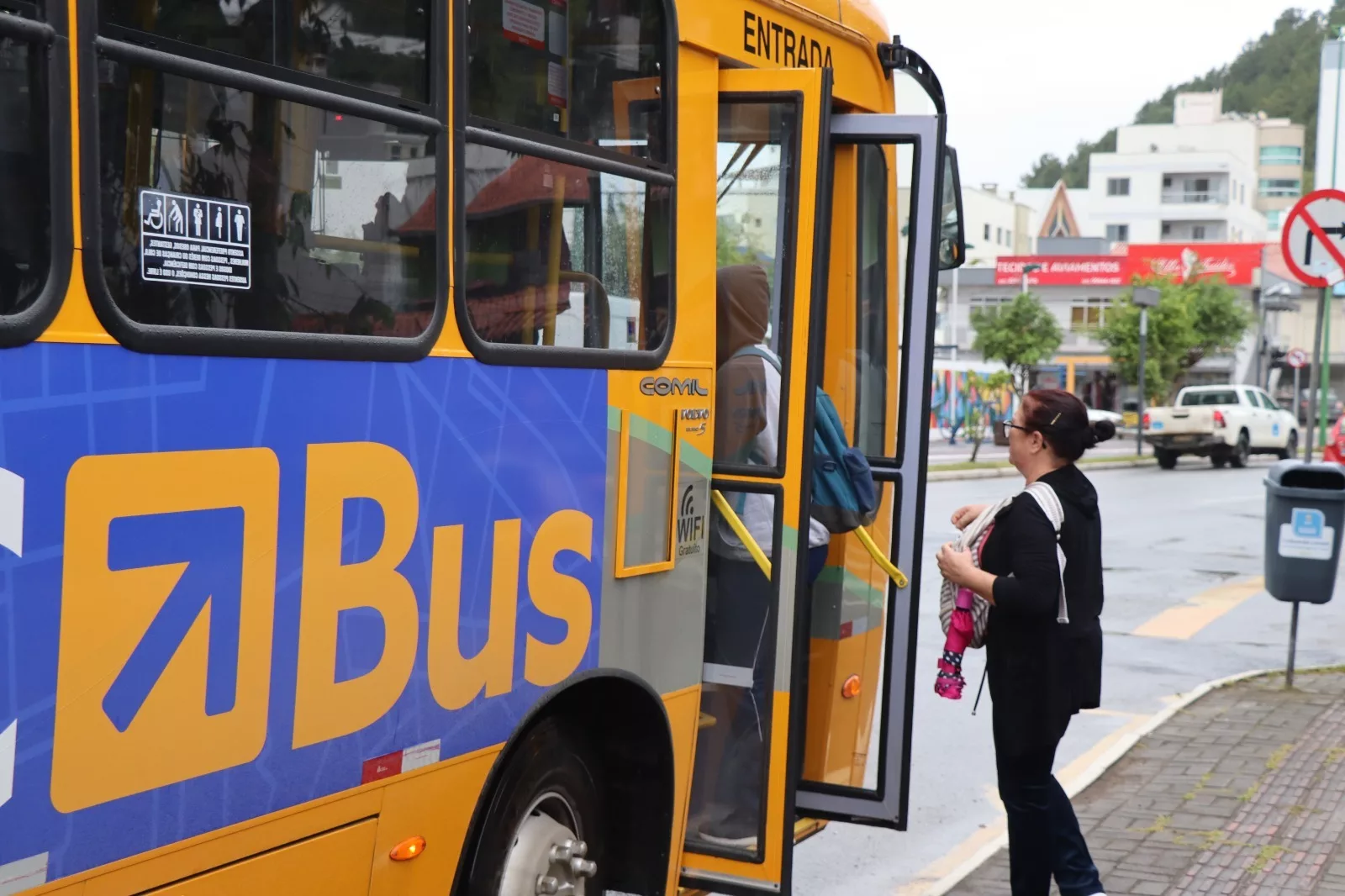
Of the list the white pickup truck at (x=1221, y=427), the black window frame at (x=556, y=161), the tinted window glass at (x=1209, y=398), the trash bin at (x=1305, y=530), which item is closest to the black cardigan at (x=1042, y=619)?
the black window frame at (x=556, y=161)

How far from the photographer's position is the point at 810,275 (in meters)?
4.58

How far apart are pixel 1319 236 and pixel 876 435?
5539mm

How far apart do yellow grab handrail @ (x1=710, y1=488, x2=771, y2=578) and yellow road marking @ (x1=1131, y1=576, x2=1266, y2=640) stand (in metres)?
7.85

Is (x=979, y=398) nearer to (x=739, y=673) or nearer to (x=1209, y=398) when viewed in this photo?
(x=1209, y=398)

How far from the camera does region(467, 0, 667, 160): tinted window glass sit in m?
3.56

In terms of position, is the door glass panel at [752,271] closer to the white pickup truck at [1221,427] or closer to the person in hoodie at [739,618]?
the person in hoodie at [739,618]

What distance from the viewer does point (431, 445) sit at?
3.40 meters

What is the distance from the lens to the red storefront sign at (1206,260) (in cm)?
7250

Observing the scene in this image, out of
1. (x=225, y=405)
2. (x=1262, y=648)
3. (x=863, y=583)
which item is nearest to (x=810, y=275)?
(x=863, y=583)

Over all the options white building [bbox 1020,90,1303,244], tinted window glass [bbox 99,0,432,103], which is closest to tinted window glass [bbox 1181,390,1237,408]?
tinted window glass [bbox 99,0,432,103]

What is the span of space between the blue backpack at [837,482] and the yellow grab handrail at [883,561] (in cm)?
14

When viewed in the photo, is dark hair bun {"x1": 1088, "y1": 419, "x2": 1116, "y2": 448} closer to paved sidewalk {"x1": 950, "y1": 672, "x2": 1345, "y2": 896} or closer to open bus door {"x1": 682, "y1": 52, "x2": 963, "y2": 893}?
open bus door {"x1": 682, "y1": 52, "x2": 963, "y2": 893}

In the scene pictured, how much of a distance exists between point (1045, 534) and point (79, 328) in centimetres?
319

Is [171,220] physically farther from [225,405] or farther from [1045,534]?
Answer: [1045,534]
